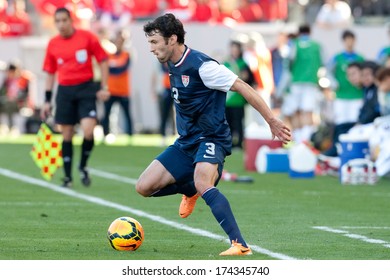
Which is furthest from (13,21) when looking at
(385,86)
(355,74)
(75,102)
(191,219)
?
(191,219)

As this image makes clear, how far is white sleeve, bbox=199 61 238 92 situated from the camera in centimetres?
970

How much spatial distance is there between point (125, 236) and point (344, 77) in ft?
43.2

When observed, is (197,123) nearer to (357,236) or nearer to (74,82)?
(357,236)

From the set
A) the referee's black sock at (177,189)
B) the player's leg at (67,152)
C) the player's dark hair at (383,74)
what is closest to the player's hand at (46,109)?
the player's leg at (67,152)

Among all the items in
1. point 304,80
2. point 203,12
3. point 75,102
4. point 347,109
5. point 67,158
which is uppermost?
point 75,102

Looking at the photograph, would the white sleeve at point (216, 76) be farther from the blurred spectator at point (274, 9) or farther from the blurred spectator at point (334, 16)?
the blurred spectator at point (274, 9)

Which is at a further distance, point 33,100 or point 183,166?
point 33,100

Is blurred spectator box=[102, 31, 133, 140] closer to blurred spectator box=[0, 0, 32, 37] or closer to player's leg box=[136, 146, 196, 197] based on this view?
blurred spectator box=[0, 0, 32, 37]

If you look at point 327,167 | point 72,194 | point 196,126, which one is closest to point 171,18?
point 196,126

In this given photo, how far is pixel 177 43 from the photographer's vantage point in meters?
9.88

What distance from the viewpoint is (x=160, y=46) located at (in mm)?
9812
